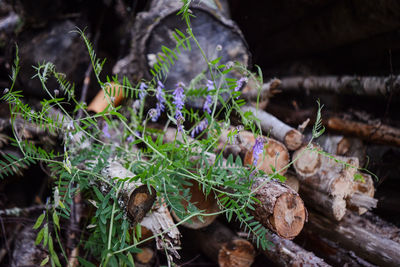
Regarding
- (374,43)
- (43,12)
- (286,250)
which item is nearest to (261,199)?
(286,250)

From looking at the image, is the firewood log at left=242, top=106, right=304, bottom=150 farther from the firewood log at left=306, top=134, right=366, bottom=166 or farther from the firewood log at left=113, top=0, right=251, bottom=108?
the firewood log at left=113, top=0, right=251, bottom=108

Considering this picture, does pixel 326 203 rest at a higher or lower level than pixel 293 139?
lower

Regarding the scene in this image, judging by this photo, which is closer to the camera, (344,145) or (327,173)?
(327,173)

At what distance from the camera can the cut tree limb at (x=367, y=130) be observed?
1.66 meters

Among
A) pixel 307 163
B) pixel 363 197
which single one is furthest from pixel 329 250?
pixel 307 163

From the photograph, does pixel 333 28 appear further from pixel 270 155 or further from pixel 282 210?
pixel 282 210

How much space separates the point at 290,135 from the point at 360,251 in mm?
598

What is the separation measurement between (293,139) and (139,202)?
0.83 meters

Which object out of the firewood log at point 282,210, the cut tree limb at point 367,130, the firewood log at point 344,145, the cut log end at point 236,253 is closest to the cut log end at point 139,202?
the firewood log at point 282,210

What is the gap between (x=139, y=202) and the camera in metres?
0.99

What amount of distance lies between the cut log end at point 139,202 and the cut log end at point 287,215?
42cm

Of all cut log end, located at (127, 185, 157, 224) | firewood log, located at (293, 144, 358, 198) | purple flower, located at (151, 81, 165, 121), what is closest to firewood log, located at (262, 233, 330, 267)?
firewood log, located at (293, 144, 358, 198)

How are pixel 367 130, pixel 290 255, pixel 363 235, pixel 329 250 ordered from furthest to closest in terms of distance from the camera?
pixel 367 130 < pixel 329 250 < pixel 363 235 < pixel 290 255

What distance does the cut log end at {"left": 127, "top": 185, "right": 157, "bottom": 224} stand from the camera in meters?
0.98
